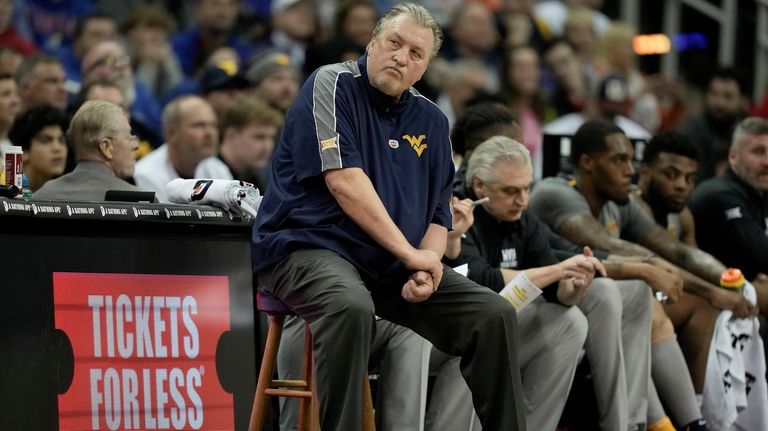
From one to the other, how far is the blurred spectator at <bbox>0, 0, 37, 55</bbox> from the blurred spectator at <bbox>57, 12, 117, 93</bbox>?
28 cm

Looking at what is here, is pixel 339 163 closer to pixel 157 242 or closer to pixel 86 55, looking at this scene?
pixel 157 242

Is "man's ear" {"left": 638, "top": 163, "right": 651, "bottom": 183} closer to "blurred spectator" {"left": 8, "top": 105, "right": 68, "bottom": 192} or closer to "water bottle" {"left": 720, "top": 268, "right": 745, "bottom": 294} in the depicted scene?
"water bottle" {"left": 720, "top": 268, "right": 745, "bottom": 294}

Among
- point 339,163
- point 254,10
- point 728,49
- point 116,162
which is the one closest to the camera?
point 339,163

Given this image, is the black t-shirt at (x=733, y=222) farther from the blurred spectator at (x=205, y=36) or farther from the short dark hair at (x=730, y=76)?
the blurred spectator at (x=205, y=36)

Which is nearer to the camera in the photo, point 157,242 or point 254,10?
point 157,242

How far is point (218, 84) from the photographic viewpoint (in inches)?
382

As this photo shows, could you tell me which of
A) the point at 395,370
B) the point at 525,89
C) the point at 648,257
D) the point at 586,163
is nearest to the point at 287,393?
the point at 395,370

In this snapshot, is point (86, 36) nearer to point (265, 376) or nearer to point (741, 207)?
point (741, 207)

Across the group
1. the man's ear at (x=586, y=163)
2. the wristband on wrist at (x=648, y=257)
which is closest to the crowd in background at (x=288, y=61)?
the man's ear at (x=586, y=163)

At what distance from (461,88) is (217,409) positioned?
18.5 ft

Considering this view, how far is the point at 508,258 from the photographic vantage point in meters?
6.70

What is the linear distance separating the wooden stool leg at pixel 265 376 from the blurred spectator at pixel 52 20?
5560mm

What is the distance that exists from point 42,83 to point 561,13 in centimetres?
668

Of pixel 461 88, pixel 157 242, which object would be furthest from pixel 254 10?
pixel 157 242
